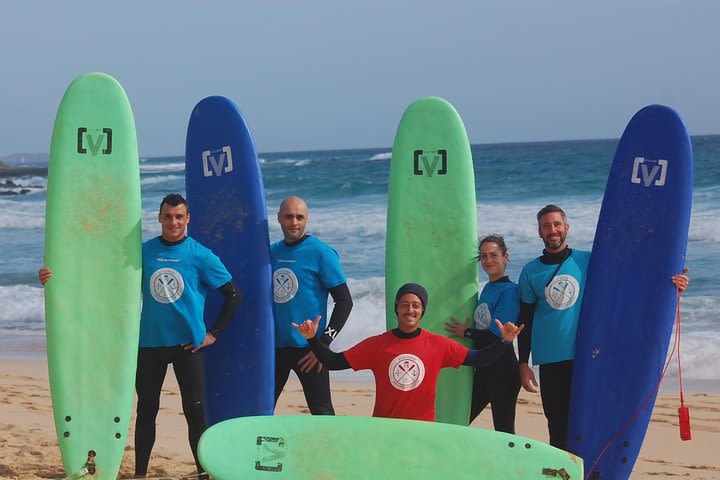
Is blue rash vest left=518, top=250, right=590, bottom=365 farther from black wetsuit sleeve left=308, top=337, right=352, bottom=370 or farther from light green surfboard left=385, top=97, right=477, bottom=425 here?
black wetsuit sleeve left=308, top=337, right=352, bottom=370

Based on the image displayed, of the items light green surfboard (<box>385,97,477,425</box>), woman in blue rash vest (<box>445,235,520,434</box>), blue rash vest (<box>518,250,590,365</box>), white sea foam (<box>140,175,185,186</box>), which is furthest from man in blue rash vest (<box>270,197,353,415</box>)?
white sea foam (<box>140,175,185,186</box>)

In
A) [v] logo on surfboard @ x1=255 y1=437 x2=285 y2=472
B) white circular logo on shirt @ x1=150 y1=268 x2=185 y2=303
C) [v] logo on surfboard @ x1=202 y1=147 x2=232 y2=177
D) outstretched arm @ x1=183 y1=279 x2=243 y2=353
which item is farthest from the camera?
[v] logo on surfboard @ x1=202 y1=147 x2=232 y2=177

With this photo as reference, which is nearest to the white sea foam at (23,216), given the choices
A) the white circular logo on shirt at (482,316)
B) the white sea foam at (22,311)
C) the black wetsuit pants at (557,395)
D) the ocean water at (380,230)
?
the ocean water at (380,230)

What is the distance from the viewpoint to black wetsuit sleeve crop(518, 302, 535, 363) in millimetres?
4059

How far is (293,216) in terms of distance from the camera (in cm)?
415

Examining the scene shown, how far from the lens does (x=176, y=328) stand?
408 centimetres

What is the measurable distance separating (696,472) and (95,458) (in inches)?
119

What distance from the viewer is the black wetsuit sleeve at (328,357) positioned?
3.69 metres

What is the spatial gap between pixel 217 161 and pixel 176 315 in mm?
990

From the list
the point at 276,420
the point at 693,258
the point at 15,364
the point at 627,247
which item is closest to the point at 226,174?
the point at 276,420

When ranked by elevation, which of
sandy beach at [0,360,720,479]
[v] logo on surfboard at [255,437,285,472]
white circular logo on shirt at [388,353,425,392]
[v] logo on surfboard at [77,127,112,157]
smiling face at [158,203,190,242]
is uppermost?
[v] logo on surfboard at [77,127,112,157]

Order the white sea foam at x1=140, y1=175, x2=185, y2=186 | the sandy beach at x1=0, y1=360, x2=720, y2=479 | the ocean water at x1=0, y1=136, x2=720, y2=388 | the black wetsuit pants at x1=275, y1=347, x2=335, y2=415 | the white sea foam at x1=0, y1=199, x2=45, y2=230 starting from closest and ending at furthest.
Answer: the black wetsuit pants at x1=275, y1=347, x2=335, y2=415 → the sandy beach at x1=0, y1=360, x2=720, y2=479 → the ocean water at x1=0, y1=136, x2=720, y2=388 → the white sea foam at x1=0, y1=199, x2=45, y2=230 → the white sea foam at x1=140, y1=175, x2=185, y2=186

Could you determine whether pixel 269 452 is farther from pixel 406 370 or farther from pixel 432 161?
pixel 432 161

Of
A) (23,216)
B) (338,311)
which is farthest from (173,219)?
(23,216)
